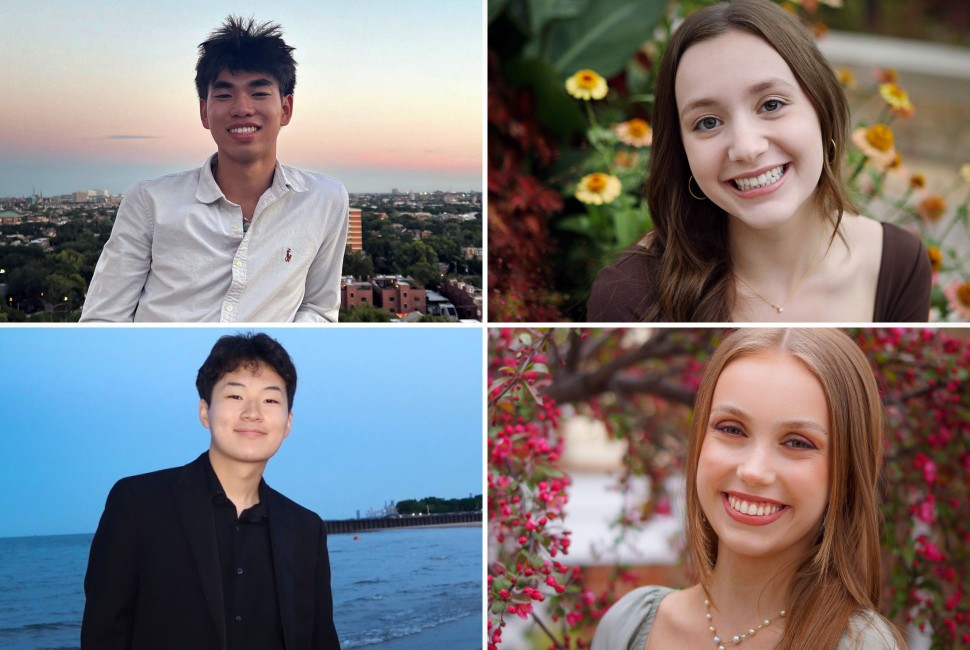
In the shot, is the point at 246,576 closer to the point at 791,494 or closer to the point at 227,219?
the point at 227,219

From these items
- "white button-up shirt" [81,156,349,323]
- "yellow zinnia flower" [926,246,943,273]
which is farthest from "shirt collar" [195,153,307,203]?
"yellow zinnia flower" [926,246,943,273]

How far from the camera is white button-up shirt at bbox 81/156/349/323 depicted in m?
1.63

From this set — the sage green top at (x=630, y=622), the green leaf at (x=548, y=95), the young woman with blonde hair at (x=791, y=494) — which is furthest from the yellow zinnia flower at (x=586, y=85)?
the sage green top at (x=630, y=622)

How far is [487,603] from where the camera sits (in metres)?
1.78

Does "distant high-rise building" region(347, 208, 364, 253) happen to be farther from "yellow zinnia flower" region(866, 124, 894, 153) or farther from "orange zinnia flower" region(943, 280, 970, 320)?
"orange zinnia flower" region(943, 280, 970, 320)

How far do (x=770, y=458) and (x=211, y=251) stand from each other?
1.00m

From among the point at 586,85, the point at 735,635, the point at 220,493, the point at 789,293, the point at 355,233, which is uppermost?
the point at 586,85

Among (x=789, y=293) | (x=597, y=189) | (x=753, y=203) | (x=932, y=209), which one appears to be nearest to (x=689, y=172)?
(x=753, y=203)

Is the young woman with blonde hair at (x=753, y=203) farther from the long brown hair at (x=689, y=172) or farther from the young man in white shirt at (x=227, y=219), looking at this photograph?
the young man in white shirt at (x=227, y=219)

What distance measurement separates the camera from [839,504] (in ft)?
4.88

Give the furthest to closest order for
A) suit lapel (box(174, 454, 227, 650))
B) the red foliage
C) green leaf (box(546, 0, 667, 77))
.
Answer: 1. green leaf (box(546, 0, 667, 77))
2. the red foliage
3. suit lapel (box(174, 454, 227, 650))

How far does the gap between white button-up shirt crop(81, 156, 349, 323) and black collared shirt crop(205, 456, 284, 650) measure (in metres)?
0.30

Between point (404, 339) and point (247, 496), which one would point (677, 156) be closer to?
point (404, 339)


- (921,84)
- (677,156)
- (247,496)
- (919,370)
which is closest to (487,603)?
(247,496)
